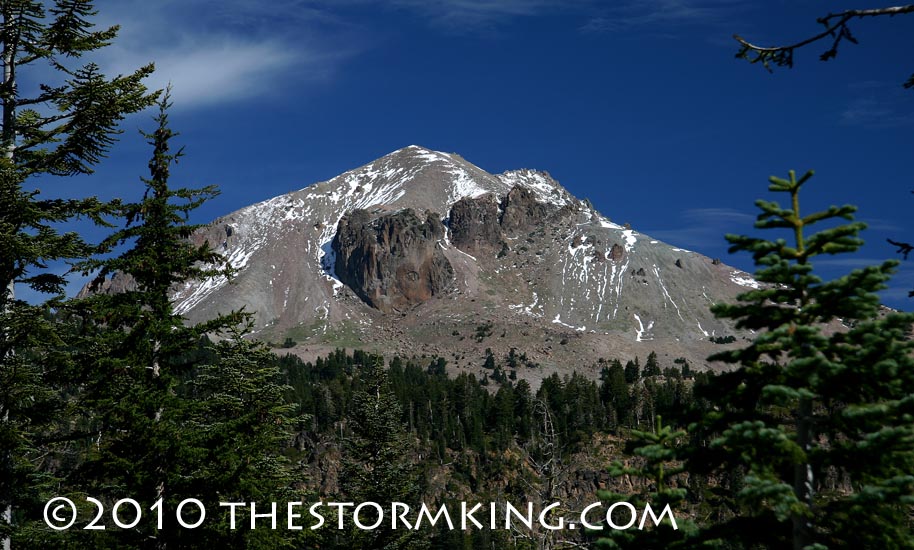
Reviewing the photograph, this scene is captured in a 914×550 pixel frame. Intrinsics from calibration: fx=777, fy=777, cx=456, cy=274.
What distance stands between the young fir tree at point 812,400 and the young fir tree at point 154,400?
13363 millimetres

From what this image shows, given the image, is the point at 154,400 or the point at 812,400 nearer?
the point at 812,400

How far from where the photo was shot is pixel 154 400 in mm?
19484

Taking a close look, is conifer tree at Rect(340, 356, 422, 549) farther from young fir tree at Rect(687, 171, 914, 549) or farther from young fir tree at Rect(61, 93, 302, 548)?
young fir tree at Rect(687, 171, 914, 549)

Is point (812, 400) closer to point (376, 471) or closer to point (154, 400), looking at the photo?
point (154, 400)

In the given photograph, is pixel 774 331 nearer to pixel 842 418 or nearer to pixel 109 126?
pixel 842 418

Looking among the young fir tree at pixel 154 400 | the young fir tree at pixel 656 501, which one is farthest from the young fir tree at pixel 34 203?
the young fir tree at pixel 656 501

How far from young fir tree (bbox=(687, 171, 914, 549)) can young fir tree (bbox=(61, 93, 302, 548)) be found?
13.4 metres

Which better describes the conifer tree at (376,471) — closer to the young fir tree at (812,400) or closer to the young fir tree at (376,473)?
the young fir tree at (376,473)

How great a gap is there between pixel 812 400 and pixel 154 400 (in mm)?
15355

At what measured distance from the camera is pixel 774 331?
33.6ft

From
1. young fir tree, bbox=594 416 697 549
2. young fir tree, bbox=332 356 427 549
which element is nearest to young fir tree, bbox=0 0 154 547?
young fir tree, bbox=594 416 697 549

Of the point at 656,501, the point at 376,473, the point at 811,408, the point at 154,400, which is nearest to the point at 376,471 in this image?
the point at 376,473

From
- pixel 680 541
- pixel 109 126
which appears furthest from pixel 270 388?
pixel 680 541

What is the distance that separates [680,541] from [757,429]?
8.25 ft
